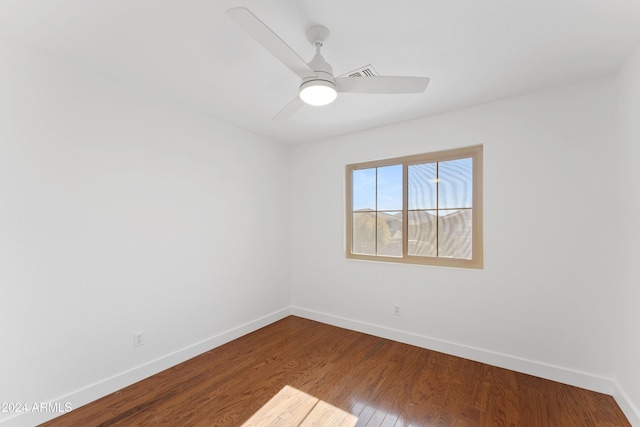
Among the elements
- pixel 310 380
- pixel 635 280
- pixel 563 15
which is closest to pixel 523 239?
pixel 635 280

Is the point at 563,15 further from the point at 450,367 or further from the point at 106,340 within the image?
the point at 106,340

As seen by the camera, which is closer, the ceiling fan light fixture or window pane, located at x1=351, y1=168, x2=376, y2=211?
the ceiling fan light fixture

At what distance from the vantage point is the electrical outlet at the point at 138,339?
2.28 meters

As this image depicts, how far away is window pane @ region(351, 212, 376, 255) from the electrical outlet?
2322 millimetres

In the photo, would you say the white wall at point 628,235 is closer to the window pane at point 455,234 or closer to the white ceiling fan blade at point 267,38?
the window pane at point 455,234

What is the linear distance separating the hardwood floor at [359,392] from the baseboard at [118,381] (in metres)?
0.05

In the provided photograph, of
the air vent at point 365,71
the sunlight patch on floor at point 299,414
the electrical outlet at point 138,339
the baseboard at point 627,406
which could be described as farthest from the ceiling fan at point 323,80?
the baseboard at point 627,406

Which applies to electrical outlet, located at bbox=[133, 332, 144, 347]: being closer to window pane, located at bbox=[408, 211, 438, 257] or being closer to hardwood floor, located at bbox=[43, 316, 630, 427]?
hardwood floor, located at bbox=[43, 316, 630, 427]

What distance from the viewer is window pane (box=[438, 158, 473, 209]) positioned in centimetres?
275

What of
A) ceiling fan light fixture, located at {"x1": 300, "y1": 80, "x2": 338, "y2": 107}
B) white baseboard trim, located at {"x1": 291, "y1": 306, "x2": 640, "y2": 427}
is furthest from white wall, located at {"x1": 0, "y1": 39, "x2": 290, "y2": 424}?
ceiling fan light fixture, located at {"x1": 300, "y1": 80, "x2": 338, "y2": 107}

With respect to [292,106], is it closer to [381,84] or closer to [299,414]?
[381,84]

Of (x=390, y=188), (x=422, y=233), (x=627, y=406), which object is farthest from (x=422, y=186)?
(x=627, y=406)

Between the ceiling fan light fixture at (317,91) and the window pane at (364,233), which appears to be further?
the window pane at (364,233)

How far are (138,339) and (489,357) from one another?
10.1 feet
